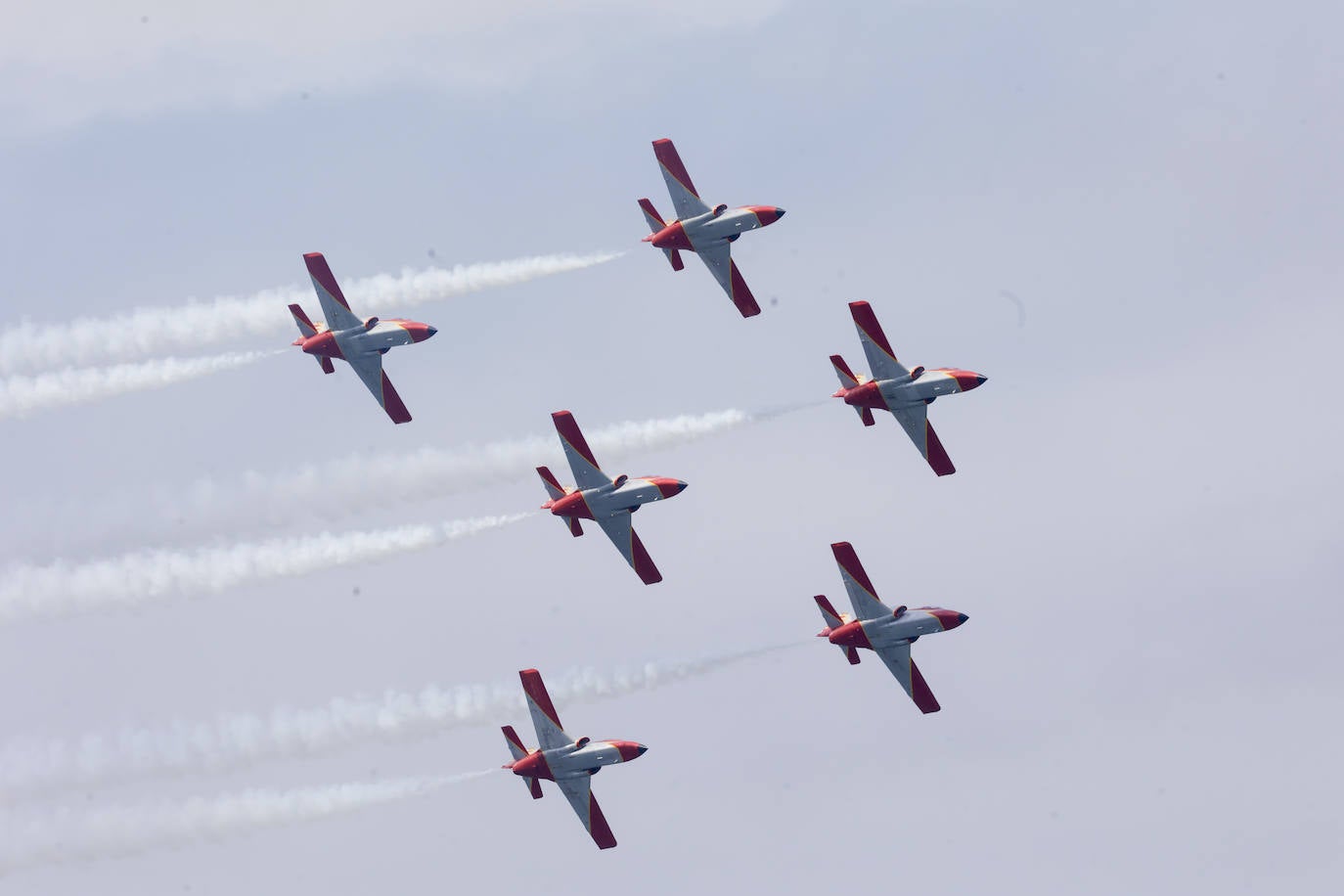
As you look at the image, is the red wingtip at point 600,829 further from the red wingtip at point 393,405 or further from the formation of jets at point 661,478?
the red wingtip at point 393,405

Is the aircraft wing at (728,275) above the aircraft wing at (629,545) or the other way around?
above

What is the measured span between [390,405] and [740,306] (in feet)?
59.2

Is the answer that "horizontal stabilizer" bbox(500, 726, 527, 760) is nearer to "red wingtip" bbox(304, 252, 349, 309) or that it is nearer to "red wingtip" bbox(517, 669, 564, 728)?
"red wingtip" bbox(517, 669, 564, 728)

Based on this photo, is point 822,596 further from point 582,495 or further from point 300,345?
point 300,345

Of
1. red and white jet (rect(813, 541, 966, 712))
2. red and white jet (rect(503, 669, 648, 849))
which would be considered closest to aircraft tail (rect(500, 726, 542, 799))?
red and white jet (rect(503, 669, 648, 849))

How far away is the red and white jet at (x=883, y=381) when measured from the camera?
119312 mm

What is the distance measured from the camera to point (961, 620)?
121562 millimetres

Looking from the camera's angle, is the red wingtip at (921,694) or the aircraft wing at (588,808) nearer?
the aircraft wing at (588,808)

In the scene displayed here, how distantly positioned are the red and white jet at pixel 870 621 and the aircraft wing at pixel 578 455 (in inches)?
502

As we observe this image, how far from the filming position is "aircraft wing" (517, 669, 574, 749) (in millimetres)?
116125

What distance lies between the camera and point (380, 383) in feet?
391

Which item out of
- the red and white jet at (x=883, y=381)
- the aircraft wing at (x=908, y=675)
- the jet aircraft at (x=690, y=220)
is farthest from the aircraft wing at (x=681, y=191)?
the aircraft wing at (x=908, y=675)

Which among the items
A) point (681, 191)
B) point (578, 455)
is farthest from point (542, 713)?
point (681, 191)

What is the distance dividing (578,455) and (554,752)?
1400 centimetres
